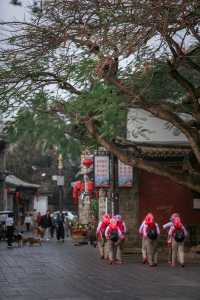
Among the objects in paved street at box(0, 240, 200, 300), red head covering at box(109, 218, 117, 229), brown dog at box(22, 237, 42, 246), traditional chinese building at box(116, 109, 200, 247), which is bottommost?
paved street at box(0, 240, 200, 300)

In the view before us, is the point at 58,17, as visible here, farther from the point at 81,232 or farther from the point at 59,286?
the point at 81,232

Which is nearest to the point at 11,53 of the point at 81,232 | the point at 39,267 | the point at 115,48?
the point at 115,48

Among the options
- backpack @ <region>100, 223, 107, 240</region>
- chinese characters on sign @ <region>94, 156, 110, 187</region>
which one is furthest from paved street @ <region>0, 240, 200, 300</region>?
chinese characters on sign @ <region>94, 156, 110, 187</region>

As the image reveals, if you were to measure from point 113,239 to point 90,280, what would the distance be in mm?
5739

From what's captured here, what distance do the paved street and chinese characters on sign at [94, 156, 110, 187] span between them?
4.95 meters

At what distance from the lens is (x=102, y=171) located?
3000 cm

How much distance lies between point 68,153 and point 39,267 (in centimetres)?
407

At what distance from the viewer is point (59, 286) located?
16.4 meters

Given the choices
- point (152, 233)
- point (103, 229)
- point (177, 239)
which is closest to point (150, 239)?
point (152, 233)

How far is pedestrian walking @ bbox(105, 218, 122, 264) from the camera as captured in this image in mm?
23812

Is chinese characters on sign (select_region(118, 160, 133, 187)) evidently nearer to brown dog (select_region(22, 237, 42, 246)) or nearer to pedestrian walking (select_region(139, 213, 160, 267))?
pedestrian walking (select_region(139, 213, 160, 267))

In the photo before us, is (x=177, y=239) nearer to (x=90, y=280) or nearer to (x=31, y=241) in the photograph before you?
(x=90, y=280)

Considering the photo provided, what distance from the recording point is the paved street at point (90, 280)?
49.3 feet

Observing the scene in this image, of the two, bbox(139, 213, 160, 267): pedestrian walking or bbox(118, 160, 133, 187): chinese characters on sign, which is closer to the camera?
bbox(139, 213, 160, 267): pedestrian walking
